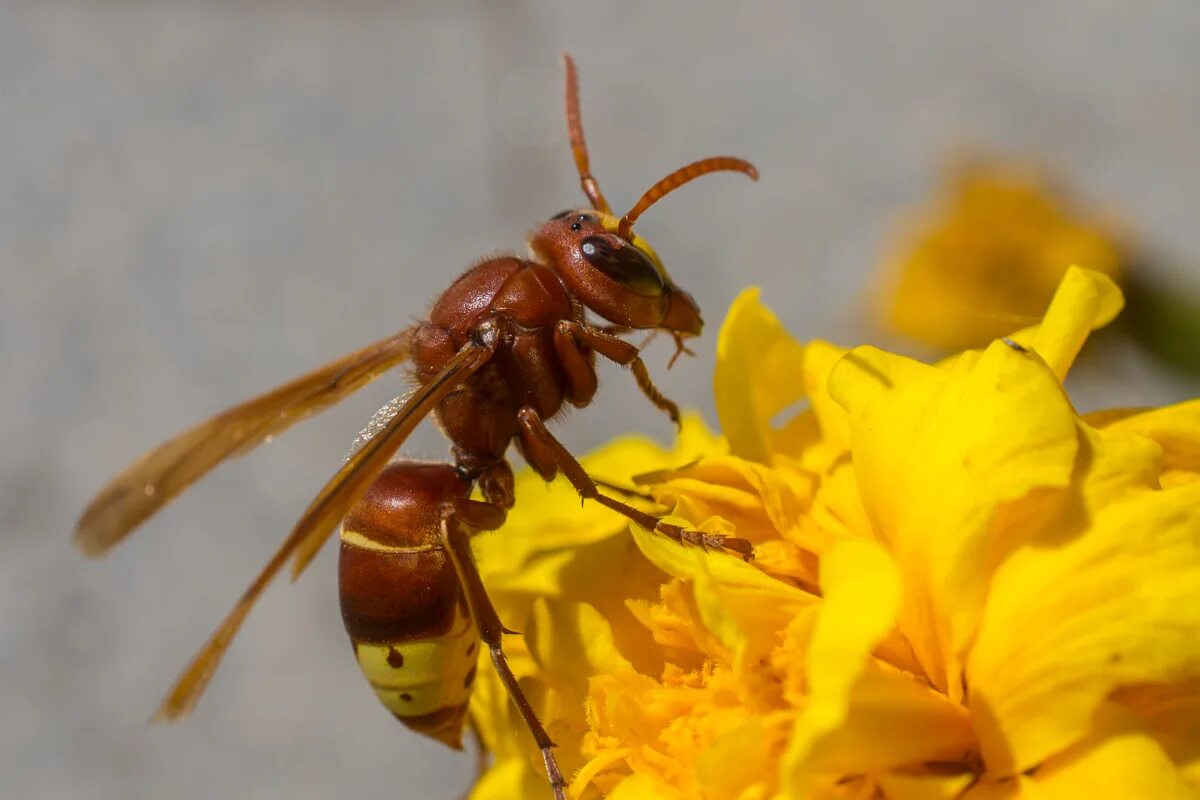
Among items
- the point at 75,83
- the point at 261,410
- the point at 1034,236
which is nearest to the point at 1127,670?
the point at 261,410

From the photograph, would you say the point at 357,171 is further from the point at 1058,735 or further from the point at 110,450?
the point at 1058,735

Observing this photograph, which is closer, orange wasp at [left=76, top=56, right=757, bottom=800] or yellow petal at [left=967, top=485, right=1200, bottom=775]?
yellow petal at [left=967, top=485, right=1200, bottom=775]

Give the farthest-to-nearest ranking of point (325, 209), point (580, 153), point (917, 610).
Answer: point (325, 209) < point (580, 153) < point (917, 610)

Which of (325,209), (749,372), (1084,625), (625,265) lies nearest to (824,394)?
(749,372)

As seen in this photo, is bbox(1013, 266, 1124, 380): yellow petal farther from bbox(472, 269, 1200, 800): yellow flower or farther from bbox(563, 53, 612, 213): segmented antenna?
bbox(563, 53, 612, 213): segmented antenna

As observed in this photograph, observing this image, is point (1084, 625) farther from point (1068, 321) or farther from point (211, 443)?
point (211, 443)

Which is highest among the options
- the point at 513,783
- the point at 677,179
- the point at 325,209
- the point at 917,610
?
the point at 677,179

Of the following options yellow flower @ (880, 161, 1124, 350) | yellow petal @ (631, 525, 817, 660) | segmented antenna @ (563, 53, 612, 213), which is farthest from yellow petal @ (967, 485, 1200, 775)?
yellow flower @ (880, 161, 1124, 350)
